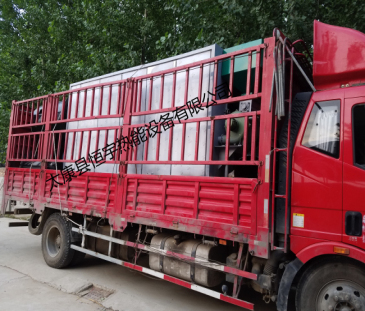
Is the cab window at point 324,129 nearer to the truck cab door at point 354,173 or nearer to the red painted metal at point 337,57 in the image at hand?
the truck cab door at point 354,173

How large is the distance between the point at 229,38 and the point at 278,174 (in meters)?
5.32

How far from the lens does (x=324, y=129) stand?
2.87 meters

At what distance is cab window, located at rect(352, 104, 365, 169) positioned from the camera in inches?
103

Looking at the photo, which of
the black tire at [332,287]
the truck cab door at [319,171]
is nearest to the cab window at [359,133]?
the truck cab door at [319,171]

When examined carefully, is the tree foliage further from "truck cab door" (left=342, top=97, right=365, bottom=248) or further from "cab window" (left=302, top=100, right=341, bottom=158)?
"truck cab door" (left=342, top=97, right=365, bottom=248)

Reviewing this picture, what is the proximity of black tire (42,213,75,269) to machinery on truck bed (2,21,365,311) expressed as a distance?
1.7 inches

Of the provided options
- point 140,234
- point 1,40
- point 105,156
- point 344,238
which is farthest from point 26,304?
point 1,40

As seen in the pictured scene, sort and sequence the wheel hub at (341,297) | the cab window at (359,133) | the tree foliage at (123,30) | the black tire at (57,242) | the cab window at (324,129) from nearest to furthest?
1. the wheel hub at (341,297)
2. the cab window at (359,133)
3. the cab window at (324,129)
4. the black tire at (57,242)
5. the tree foliage at (123,30)

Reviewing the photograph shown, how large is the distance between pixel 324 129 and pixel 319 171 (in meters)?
0.41

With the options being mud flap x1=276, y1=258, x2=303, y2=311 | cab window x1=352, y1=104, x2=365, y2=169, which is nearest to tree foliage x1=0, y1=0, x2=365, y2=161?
cab window x1=352, y1=104, x2=365, y2=169

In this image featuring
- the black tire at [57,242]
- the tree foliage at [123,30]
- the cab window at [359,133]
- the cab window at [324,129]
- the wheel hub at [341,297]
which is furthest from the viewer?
the tree foliage at [123,30]

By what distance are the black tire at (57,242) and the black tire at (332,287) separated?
12.6ft

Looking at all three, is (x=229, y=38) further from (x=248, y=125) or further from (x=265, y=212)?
(x=265, y=212)

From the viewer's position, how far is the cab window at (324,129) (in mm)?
2777
